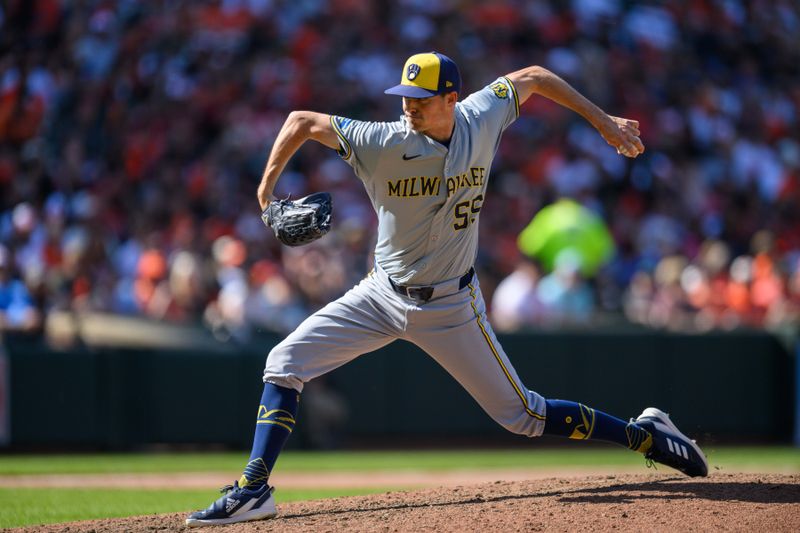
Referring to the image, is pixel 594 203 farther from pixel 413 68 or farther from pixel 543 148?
pixel 413 68

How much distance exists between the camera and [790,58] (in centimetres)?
1852

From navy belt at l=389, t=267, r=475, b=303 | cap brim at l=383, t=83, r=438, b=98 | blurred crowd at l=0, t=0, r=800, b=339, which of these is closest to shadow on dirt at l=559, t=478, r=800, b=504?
navy belt at l=389, t=267, r=475, b=303

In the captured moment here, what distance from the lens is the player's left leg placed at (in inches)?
215

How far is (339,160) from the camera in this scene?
14.8 metres

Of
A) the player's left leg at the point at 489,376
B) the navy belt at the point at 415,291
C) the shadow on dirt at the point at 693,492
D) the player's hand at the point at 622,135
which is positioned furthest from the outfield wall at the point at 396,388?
the player's hand at the point at 622,135

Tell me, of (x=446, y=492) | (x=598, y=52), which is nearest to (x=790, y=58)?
(x=598, y=52)

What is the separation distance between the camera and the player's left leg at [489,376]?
545 cm

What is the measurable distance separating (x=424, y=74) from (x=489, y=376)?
1500 mm

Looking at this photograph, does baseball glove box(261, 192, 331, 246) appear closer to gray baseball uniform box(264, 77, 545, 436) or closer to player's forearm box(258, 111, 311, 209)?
player's forearm box(258, 111, 311, 209)

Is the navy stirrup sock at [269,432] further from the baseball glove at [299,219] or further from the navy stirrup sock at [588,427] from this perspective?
the navy stirrup sock at [588,427]

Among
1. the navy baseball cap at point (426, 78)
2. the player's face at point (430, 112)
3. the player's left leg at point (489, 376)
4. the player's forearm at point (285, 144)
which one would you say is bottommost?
the player's left leg at point (489, 376)

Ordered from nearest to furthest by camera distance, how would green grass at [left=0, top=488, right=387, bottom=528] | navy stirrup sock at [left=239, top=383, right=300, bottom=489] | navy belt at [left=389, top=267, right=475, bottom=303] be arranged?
1. navy stirrup sock at [left=239, top=383, right=300, bottom=489]
2. navy belt at [left=389, top=267, right=475, bottom=303]
3. green grass at [left=0, top=488, right=387, bottom=528]

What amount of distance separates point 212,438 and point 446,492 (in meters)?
5.62

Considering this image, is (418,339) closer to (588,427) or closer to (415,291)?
(415,291)
